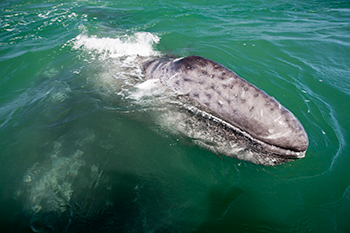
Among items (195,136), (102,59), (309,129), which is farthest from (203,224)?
(102,59)

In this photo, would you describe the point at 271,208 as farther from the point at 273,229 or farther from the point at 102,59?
the point at 102,59

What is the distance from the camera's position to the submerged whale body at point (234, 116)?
3420 millimetres

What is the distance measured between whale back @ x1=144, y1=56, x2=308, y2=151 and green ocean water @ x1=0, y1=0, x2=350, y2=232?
30.5 inches

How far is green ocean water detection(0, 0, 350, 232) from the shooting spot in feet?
10.5

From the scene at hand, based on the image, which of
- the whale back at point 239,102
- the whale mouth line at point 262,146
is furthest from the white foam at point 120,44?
the whale mouth line at point 262,146

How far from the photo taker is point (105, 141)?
4336mm

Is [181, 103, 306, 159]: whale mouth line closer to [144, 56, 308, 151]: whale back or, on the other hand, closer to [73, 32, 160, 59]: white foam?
[144, 56, 308, 151]: whale back

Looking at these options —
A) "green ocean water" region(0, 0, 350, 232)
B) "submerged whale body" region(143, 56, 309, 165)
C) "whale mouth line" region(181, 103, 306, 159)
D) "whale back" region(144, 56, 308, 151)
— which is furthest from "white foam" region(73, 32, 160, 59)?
"whale mouth line" region(181, 103, 306, 159)

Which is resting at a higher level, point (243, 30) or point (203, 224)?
point (243, 30)

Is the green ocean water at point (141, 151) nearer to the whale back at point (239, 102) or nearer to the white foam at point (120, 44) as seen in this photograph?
the white foam at point (120, 44)

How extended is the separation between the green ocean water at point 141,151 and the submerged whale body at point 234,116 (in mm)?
340

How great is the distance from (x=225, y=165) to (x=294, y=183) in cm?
134

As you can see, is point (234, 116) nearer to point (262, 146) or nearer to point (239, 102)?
point (239, 102)

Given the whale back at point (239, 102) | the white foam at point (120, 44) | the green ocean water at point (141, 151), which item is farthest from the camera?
the white foam at point (120, 44)
